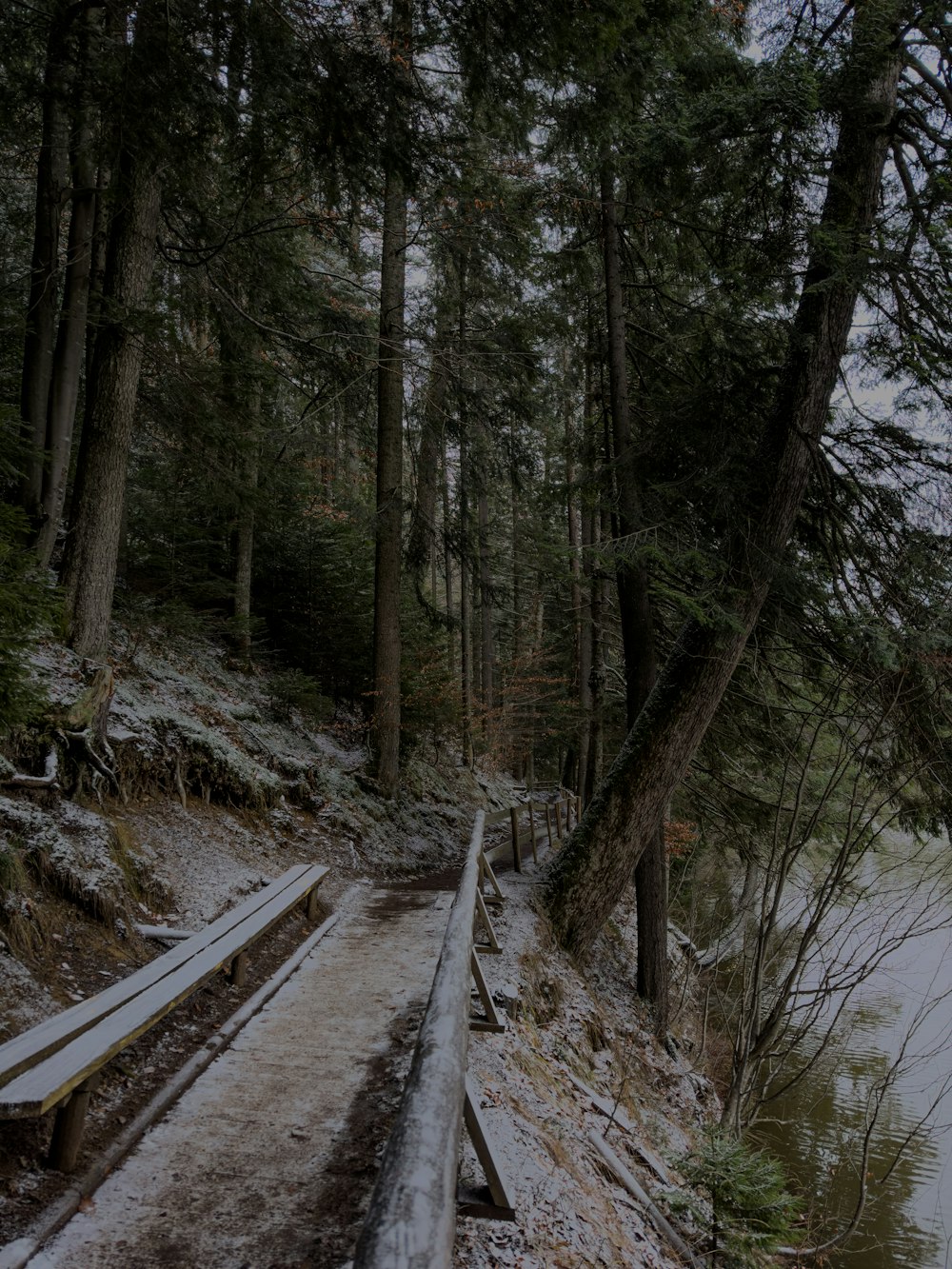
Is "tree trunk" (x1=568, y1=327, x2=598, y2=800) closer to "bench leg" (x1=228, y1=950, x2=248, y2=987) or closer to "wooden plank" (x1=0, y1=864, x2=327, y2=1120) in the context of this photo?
"bench leg" (x1=228, y1=950, x2=248, y2=987)

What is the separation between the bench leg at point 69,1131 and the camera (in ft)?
9.68

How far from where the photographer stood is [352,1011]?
16.1 ft

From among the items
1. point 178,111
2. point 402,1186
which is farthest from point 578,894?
point 178,111

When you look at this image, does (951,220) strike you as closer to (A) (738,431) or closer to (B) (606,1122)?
(A) (738,431)

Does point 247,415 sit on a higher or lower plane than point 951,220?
lower

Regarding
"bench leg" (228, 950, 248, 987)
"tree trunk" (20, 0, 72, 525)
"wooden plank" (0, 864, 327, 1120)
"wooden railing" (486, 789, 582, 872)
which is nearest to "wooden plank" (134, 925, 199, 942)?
"bench leg" (228, 950, 248, 987)

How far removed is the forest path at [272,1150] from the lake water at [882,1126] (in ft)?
15.1

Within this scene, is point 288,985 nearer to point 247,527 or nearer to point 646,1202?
point 646,1202

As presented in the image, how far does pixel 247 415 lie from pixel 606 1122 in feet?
28.7

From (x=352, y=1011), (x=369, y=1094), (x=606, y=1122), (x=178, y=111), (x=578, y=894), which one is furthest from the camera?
(x=578, y=894)

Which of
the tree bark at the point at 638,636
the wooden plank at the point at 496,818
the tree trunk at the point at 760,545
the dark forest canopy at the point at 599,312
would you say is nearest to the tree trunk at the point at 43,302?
the dark forest canopy at the point at 599,312

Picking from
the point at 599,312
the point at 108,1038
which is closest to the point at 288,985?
the point at 108,1038

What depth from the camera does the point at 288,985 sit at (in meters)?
5.36

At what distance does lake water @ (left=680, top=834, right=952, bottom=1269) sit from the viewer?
8227mm
